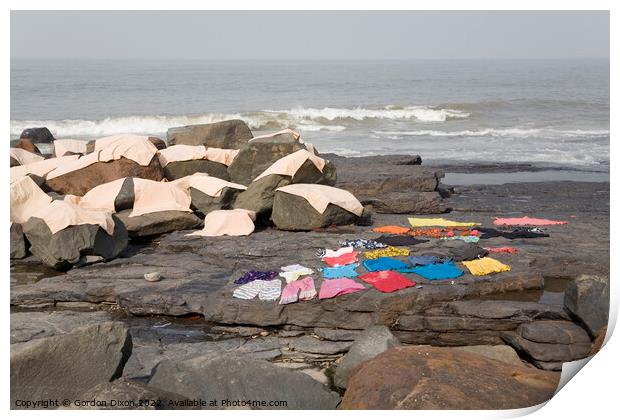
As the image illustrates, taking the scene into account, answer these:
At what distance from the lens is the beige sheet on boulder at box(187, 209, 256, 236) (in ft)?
32.0

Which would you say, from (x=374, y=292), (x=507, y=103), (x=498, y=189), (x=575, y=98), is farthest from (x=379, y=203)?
(x=507, y=103)

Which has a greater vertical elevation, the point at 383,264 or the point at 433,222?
the point at 383,264

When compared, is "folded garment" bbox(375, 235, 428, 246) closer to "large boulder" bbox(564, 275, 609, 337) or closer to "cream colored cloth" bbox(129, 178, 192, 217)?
"large boulder" bbox(564, 275, 609, 337)

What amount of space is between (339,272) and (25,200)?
4.62m

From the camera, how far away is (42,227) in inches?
339

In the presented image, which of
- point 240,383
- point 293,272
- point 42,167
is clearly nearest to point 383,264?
point 293,272

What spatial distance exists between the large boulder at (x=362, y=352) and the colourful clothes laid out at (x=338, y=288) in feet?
3.44

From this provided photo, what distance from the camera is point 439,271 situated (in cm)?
771

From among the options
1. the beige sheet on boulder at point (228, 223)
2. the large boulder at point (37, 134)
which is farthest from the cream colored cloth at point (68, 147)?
the large boulder at point (37, 134)

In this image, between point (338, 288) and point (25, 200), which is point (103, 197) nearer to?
point (25, 200)

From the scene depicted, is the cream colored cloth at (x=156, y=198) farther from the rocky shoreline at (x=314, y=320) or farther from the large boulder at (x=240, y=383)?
the large boulder at (x=240, y=383)

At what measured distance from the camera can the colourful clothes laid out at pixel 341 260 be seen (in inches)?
323

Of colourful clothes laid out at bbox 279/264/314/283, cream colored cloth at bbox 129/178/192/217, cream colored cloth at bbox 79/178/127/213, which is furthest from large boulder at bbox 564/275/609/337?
cream colored cloth at bbox 79/178/127/213

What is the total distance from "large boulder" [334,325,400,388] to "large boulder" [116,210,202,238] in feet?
15.3
